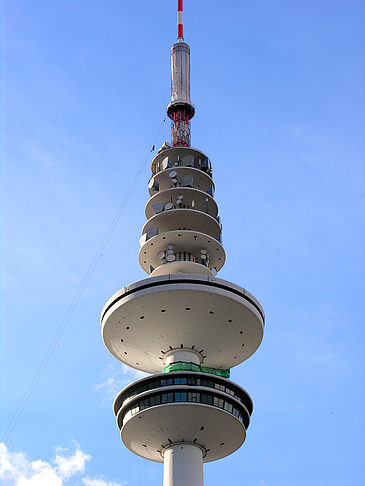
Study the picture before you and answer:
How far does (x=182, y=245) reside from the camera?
159ft

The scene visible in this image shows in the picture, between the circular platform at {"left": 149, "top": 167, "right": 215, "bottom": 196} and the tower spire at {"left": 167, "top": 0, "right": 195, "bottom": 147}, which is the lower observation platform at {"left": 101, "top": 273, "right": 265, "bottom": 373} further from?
the tower spire at {"left": 167, "top": 0, "right": 195, "bottom": 147}

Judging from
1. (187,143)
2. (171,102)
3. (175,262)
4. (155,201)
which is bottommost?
(175,262)

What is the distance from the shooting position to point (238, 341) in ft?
146

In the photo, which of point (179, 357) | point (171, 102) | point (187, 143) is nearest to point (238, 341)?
point (179, 357)

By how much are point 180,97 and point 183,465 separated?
32.5m

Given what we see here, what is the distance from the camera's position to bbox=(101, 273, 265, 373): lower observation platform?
135 ft

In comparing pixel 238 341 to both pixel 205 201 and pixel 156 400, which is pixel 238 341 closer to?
pixel 156 400

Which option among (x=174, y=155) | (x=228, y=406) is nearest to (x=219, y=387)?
(x=228, y=406)

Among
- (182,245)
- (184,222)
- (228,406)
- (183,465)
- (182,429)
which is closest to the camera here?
(183,465)

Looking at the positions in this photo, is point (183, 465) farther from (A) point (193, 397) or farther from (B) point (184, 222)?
(B) point (184, 222)

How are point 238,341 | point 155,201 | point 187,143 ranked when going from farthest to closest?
point 187,143 < point 155,201 < point 238,341

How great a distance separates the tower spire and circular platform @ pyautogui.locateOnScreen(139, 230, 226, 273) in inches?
438

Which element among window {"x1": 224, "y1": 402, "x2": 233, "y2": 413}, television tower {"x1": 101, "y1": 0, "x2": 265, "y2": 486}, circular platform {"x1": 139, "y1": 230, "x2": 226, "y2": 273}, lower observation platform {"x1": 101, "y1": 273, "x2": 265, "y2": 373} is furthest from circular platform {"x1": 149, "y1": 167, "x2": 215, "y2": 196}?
window {"x1": 224, "y1": 402, "x2": 233, "y2": 413}

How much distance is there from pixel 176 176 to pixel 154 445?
2048 cm
